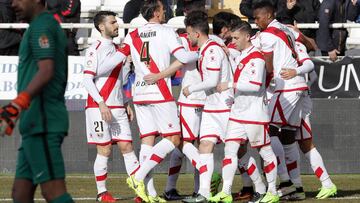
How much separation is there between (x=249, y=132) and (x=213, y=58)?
972 mm

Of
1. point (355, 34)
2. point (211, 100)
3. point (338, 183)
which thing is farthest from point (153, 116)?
point (355, 34)

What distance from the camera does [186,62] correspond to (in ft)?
45.8

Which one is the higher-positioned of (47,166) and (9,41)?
(47,166)

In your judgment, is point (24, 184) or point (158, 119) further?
point (158, 119)

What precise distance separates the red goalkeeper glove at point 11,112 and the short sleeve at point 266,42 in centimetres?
593

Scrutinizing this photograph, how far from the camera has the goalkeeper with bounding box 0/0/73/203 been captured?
8.99 metres

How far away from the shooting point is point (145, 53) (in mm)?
14328

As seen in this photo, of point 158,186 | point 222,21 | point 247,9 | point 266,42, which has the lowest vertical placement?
point 158,186

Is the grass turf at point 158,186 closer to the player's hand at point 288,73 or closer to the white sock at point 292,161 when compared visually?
the white sock at point 292,161

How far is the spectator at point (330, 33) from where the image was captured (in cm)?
1977

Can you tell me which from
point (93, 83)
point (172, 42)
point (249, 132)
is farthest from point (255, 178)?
point (93, 83)

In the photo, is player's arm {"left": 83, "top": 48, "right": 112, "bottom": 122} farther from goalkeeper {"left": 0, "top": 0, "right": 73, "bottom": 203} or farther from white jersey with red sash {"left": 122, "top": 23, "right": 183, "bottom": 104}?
goalkeeper {"left": 0, "top": 0, "right": 73, "bottom": 203}

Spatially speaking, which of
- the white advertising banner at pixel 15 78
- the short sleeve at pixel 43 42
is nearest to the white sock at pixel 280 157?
the white advertising banner at pixel 15 78

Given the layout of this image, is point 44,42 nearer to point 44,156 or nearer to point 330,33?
point 44,156
